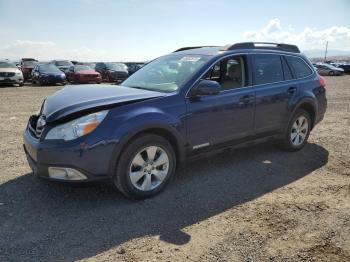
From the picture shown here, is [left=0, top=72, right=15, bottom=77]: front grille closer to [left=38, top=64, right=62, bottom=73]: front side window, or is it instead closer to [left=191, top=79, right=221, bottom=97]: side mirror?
[left=38, top=64, right=62, bottom=73]: front side window

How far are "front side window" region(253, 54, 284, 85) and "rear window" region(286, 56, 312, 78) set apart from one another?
33 cm

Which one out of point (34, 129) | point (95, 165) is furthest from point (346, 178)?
point (34, 129)

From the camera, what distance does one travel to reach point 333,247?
Answer: 11.3ft

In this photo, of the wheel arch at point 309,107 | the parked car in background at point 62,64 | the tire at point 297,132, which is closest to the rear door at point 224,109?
the tire at point 297,132

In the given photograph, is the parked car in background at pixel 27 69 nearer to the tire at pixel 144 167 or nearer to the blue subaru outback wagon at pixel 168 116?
the blue subaru outback wagon at pixel 168 116

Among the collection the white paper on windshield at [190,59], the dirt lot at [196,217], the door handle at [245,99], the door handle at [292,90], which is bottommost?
the dirt lot at [196,217]

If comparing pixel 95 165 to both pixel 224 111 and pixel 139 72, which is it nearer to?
pixel 224 111

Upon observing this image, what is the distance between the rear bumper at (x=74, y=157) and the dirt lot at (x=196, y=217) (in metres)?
0.22

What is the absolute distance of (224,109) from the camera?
495cm

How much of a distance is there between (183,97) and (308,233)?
2.06 m

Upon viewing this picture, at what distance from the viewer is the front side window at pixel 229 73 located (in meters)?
5.18

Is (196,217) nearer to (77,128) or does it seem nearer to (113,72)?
(77,128)

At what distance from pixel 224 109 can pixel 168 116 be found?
0.94 meters

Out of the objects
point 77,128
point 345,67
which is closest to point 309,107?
point 77,128
